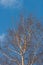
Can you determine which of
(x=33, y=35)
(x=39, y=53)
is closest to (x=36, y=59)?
(x=39, y=53)

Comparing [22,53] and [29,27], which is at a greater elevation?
[29,27]

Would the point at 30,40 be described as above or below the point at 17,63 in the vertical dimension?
above

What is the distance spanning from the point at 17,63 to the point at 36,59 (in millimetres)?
1709

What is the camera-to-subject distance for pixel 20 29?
22016mm

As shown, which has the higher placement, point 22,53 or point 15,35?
point 15,35

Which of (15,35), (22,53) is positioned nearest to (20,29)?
(15,35)

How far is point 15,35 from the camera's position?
861 inches

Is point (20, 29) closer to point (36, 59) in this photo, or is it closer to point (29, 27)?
point (29, 27)

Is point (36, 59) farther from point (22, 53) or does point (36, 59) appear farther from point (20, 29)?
point (20, 29)

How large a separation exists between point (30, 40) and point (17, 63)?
2379 mm

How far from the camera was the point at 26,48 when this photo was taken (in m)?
21.3

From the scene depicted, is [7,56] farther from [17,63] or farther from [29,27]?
[29,27]

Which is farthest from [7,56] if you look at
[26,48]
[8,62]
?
[26,48]

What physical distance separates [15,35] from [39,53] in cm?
258
